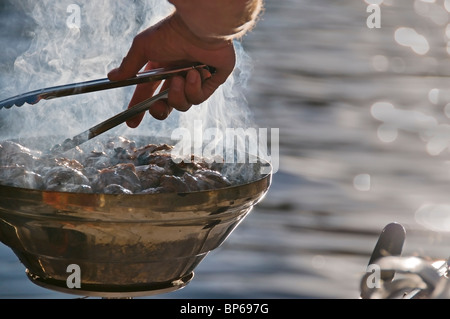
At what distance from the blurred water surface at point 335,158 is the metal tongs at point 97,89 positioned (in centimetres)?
184

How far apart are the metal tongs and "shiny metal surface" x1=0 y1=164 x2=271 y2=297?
327mm

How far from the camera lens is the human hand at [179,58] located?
2098mm

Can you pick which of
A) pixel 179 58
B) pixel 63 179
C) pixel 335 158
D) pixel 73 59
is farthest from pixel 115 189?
pixel 335 158

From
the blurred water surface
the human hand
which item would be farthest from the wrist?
the blurred water surface

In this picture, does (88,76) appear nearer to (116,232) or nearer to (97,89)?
(97,89)

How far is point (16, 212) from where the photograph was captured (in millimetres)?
1737

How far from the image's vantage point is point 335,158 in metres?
5.80

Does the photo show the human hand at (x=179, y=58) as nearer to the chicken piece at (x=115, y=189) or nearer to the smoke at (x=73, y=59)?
the chicken piece at (x=115, y=189)

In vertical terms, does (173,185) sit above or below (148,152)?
below

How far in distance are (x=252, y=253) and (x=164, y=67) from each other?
7.62 ft

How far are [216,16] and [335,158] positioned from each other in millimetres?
3958

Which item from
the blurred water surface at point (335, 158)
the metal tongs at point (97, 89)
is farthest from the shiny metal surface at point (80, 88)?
the blurred water surface at point (335, 158)
